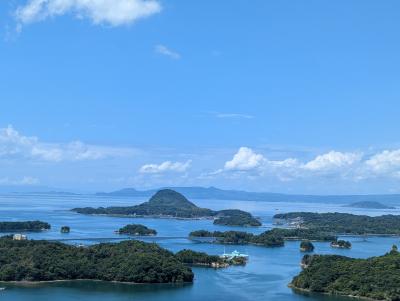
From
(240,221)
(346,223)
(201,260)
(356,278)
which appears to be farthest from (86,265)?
(346,223)

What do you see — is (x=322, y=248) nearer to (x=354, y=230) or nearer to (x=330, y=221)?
(x=354, y=230)

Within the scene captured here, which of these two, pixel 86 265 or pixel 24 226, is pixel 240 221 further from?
pixel 86 265

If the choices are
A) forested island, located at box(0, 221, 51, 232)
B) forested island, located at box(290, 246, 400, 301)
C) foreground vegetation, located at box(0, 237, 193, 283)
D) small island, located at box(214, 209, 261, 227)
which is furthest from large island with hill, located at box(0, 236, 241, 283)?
small island, located at box(214, 209, 261, 227)

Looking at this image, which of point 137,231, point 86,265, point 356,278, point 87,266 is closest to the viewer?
point 356,278

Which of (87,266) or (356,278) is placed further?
(87,266)

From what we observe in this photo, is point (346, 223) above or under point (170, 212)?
under

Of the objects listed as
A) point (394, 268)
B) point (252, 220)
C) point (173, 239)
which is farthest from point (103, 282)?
point (252, 220)

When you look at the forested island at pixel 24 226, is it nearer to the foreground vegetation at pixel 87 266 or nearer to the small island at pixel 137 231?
the small island at pixel 137 231

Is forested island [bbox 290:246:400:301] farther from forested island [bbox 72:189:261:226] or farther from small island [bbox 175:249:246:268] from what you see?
forested island [bbox 72:189:261:226]
